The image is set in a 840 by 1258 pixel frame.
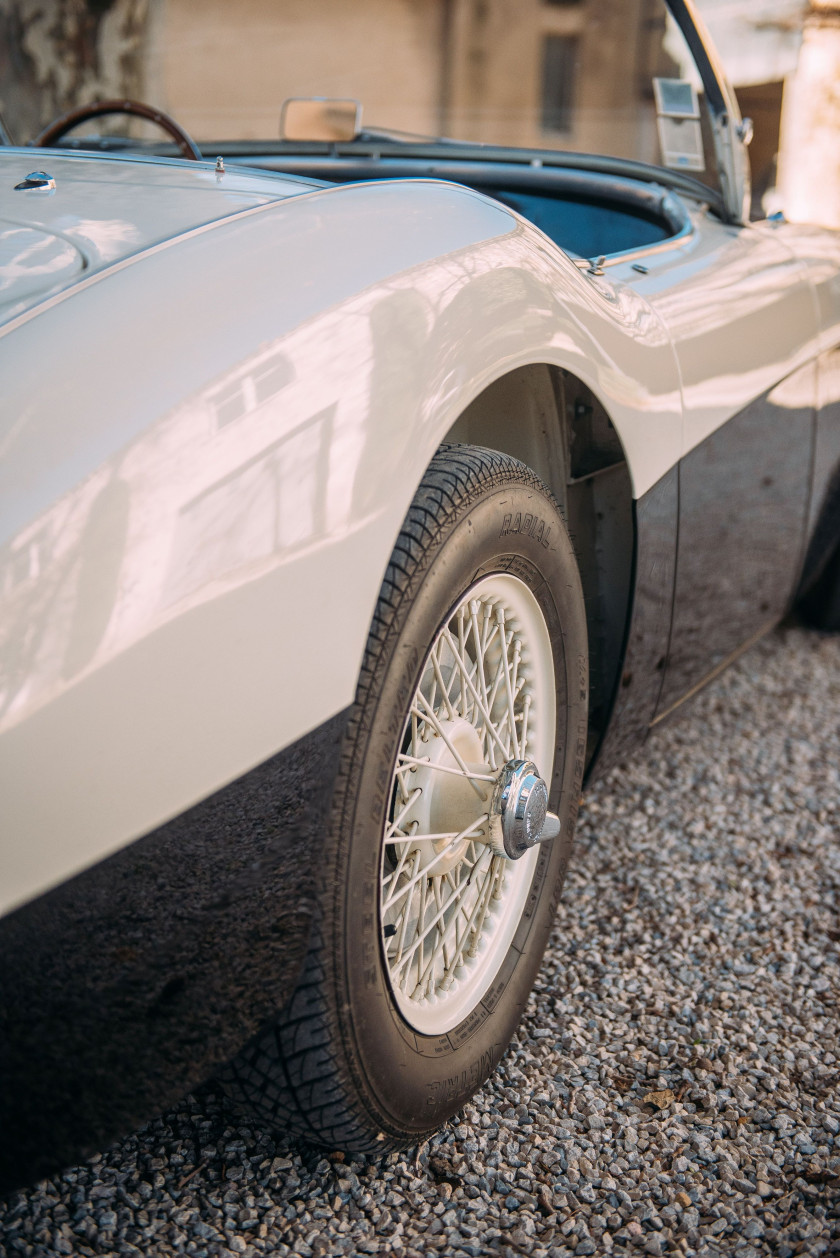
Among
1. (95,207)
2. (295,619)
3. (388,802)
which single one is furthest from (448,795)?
(95,207)

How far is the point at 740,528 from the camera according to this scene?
239 cm

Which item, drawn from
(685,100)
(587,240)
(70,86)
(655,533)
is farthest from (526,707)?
(70,86)

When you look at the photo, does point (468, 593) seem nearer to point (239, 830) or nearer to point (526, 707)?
point (526, 707)

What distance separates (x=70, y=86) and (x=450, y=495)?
6.36m

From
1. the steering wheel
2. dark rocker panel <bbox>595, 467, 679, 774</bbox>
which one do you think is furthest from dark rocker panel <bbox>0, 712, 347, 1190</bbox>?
the steering wheel

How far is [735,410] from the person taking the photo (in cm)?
220

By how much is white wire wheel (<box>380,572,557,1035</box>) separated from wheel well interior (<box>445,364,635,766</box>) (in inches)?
10.3

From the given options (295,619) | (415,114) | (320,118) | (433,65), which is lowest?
(433,65)

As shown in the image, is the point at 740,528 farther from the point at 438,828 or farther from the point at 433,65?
the point at 433,65

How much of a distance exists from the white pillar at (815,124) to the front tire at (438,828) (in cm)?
1115

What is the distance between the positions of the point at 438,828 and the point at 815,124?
12.1 meters

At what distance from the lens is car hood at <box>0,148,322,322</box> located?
1.18 meters

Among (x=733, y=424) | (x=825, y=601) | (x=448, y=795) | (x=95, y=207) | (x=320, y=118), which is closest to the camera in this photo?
(x=95, y=207)

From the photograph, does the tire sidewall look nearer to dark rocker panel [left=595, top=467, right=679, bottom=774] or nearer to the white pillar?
dark rocker panel [left=595, top=467, right=679, bottom=774]
